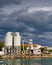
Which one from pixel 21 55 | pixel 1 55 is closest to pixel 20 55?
pixel 21 55

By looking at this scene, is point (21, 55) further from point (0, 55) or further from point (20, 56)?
point (0, 55)

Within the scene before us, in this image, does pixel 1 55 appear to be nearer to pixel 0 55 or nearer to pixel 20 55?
pixel 0 55

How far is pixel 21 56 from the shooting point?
197375mm

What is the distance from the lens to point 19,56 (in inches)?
7721

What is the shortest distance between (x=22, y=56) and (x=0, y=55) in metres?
17.0

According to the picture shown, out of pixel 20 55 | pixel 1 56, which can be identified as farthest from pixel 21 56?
pixel 1 56

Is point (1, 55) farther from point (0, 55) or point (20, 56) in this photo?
point (20, 56)

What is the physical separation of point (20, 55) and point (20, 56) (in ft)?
7.22

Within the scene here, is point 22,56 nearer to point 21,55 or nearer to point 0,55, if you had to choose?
point 21,55

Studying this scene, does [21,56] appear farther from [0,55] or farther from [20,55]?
[0,55]

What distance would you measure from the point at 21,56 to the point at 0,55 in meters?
16.3

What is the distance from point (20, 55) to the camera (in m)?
198

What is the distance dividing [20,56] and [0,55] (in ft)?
51.3

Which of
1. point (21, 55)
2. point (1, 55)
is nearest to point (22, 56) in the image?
point (21, 55)
